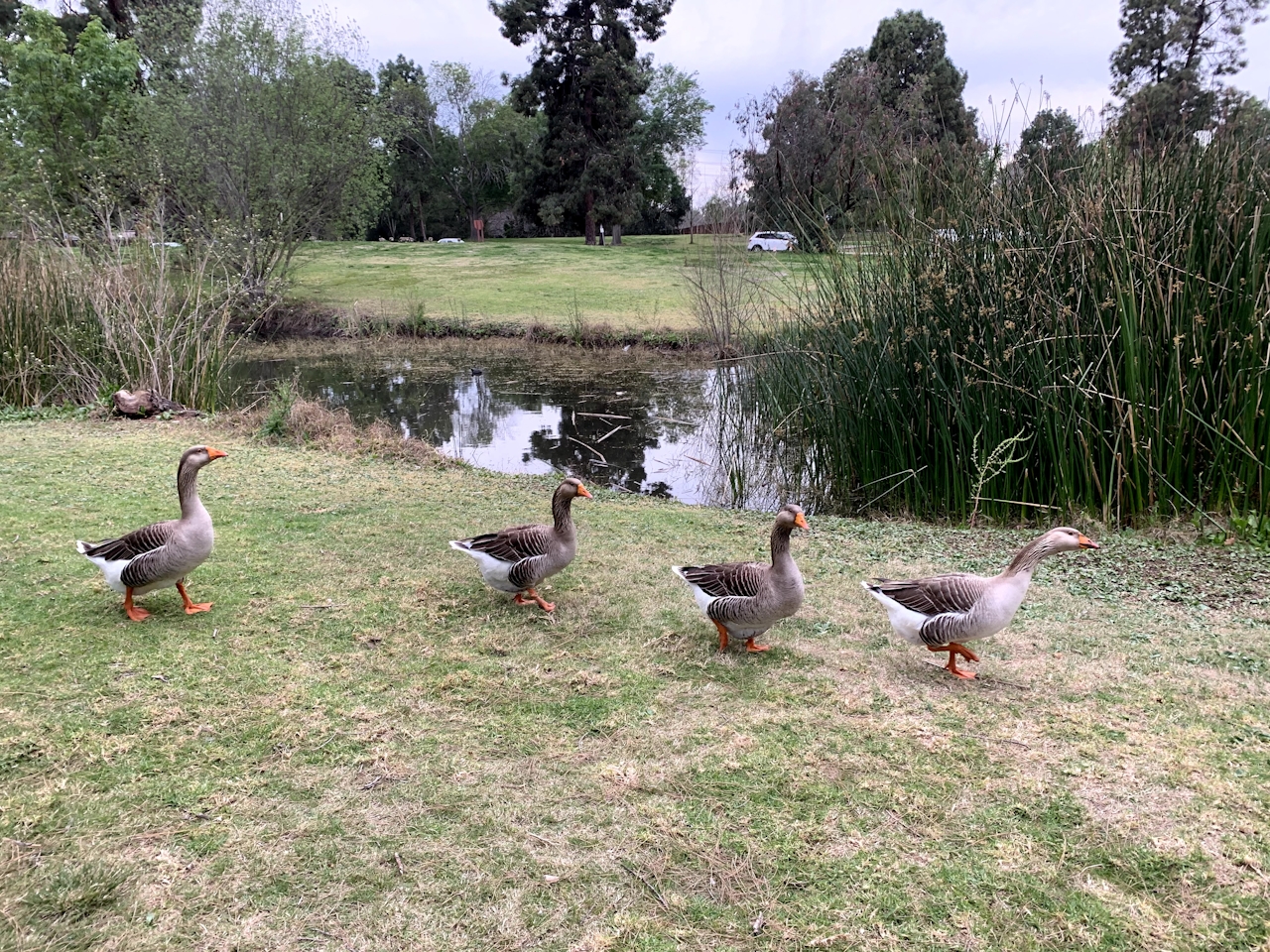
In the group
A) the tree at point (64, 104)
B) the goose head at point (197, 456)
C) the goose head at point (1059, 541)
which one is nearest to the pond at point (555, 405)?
the goose head at point (1059, 541)

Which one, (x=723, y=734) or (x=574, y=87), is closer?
(x=723, y=734)

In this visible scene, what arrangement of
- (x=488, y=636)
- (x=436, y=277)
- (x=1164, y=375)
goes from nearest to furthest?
(x=488, y=636) < (x=1164, y=375) < (x=436, y=277)

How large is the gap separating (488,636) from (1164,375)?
5545 mm

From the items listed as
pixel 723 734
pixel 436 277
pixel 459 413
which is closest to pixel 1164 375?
pixel 723 734

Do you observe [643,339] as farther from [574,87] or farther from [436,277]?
[574,87]

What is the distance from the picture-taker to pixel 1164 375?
20.6 feet

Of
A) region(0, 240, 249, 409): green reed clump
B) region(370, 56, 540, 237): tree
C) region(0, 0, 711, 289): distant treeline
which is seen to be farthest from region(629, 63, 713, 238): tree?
region(0, 240, 249, 409): green reed clump

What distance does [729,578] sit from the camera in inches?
165

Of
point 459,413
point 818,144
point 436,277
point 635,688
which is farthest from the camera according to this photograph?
point 436,277

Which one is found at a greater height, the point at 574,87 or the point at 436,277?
the point at 574,87

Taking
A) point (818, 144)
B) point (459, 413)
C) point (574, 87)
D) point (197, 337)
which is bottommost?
point (459, 413)

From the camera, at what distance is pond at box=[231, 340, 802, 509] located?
10.9m

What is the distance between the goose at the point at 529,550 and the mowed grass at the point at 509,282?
372 inches

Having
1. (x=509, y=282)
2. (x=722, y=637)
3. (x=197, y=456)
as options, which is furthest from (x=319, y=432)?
(x=509, y=282)
